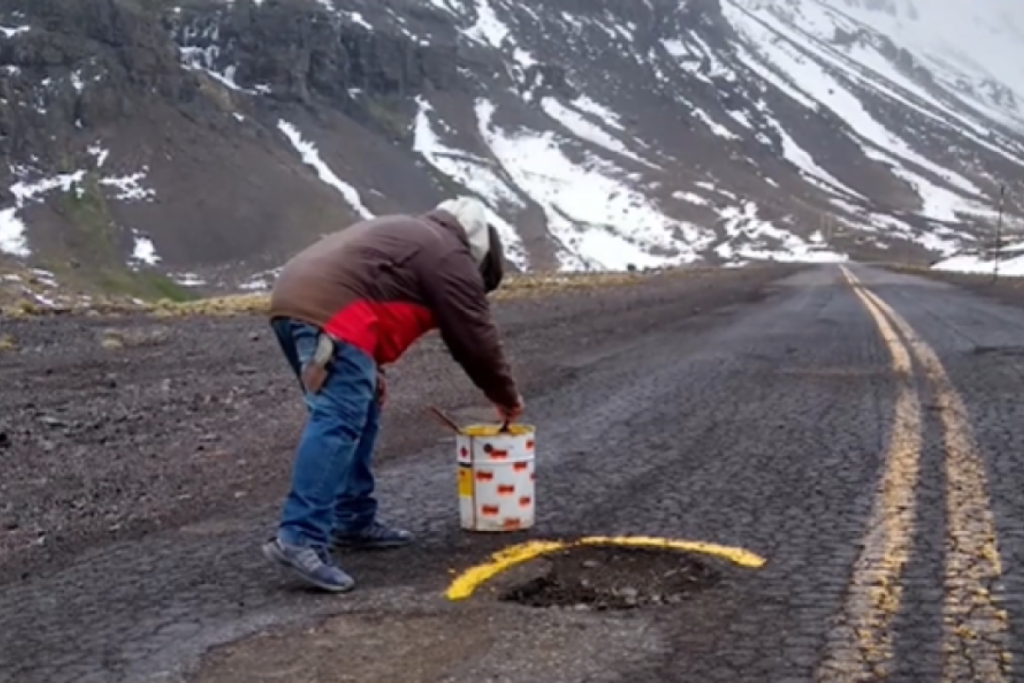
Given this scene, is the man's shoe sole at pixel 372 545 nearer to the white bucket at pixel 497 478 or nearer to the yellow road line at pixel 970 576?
the white bucket at pixel 497 478

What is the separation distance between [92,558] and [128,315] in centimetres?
2245

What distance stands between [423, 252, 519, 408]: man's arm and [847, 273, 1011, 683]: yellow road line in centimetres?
198

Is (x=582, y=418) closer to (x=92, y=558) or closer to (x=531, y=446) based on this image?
(x=531, y=446)

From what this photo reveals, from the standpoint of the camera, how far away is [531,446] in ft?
21.1

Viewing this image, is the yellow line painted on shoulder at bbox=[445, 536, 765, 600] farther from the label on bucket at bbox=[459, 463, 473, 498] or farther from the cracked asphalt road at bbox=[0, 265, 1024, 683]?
the label on bucket at bbox=[459, 463, 473, 498]

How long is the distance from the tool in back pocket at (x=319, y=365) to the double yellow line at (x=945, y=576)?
2.13 meters

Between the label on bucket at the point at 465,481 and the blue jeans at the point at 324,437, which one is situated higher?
the blue jeans at the point at 324,437

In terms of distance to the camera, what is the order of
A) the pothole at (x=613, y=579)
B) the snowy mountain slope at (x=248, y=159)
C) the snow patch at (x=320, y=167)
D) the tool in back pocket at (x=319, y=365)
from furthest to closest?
the snow patch at (x=320, y=167)
the snowy mountain slope at (x=248, y=159)
the tool in back pocket at (x=319, y=365)
the pothole at (x=613, y=579)

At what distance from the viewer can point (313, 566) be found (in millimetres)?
5480

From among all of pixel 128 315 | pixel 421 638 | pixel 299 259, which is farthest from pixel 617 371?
pixel 128 315

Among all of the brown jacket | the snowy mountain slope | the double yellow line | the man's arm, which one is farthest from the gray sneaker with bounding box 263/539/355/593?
the snowy mountain slope

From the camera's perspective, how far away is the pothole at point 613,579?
532 cm

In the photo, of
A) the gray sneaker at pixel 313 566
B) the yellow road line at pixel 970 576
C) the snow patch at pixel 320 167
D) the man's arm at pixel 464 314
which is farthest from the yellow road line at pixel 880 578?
the snow patch at pixel 320 167

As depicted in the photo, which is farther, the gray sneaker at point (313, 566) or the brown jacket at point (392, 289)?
the brown jacket at point (392, 289)
